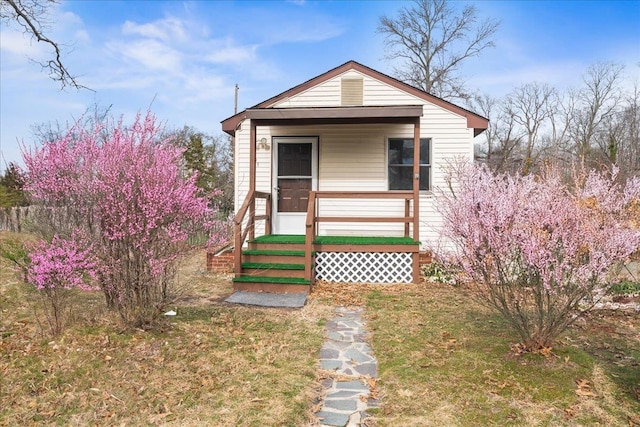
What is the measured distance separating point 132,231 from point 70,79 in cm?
1364

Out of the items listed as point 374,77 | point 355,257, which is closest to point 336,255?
point 355,257

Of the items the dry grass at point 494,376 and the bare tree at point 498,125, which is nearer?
the dry grass at point 494,376

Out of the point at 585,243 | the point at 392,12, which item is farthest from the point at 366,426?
the point at 392,12

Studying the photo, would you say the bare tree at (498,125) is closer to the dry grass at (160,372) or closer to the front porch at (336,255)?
the front porch at (336,255)

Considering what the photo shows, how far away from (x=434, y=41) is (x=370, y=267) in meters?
23.9

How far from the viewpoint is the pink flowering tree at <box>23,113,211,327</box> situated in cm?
393

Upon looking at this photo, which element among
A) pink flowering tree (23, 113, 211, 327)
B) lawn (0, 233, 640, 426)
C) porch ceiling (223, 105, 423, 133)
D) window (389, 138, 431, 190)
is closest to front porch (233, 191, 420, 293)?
window (389, 138, 431, 190)

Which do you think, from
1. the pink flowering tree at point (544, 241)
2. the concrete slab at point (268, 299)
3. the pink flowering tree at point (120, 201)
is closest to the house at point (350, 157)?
the concrete slab at point (268, 299)

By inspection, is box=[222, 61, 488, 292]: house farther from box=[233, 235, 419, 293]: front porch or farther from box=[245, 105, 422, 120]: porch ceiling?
box=[233, 235, 419, 293]: front porch

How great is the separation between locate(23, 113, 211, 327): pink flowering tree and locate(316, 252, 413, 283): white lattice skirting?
385cm

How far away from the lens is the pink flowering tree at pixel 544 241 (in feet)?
10.7

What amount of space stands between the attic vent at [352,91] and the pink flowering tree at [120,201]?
5.63 metres

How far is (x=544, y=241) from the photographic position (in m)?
3.32

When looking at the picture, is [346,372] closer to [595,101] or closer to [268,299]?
[268,299]
